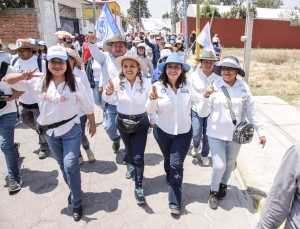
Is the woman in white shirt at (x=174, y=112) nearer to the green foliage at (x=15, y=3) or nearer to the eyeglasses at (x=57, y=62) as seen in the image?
the eyeglasses at (x=57, y=62)

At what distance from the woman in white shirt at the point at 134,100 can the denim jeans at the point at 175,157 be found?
29 cm

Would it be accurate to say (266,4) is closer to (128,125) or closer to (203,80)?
(203,80)

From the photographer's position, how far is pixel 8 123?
3.51 meters

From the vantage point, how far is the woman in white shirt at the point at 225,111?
3.06 m

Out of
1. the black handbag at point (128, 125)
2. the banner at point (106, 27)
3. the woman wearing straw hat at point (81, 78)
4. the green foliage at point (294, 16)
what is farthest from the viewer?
the green foliage at point (294, 16)

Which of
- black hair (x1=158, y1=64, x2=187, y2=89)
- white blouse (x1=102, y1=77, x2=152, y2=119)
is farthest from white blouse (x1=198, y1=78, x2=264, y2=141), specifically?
white blouse (x1=102, y1=77, x2=152, y2=119)

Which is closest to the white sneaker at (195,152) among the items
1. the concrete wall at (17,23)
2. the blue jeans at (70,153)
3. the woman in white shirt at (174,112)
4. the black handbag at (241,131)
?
the woman in white shirt at (174,112)

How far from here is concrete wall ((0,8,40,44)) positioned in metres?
10.6

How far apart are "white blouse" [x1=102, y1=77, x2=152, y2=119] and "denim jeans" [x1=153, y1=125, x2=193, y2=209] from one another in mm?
390

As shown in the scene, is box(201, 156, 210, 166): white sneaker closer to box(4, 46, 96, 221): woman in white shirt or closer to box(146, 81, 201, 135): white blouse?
box(146, 81, 201, 135): white blouse

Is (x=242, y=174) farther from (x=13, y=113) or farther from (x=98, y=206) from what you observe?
(x=13, y=113)

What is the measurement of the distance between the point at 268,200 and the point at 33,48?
158 inches

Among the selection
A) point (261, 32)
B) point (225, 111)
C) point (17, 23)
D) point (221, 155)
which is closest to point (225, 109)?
point (225, 111)

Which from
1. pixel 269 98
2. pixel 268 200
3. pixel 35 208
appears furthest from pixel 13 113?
pixel 269 98
